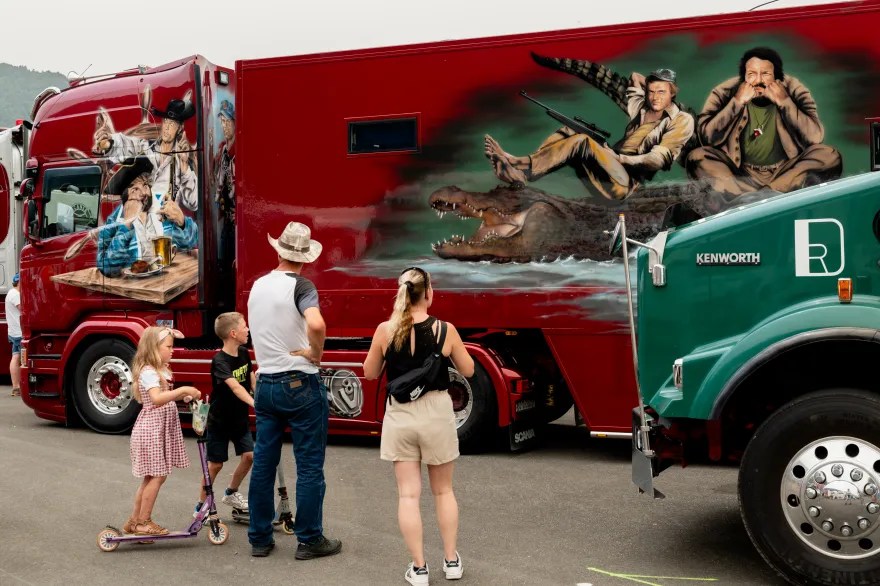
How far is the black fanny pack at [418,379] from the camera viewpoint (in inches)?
226

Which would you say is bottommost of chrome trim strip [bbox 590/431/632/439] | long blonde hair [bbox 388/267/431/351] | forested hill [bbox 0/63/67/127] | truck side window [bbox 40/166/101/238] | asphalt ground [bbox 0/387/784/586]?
asphalt ground [bbox 0/387/784/586]

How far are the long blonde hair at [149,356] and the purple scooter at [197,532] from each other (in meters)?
0.49

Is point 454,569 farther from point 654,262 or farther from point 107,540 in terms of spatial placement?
point 107,540

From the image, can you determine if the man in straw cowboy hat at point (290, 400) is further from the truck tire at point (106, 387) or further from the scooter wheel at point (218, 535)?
the truck tire at point (106, 387)

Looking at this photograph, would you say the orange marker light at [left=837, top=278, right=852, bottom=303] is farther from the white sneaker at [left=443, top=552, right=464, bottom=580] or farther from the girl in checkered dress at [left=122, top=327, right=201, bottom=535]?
the girl in checkered dress at [left=122, top=327, right=201, bottom=535]

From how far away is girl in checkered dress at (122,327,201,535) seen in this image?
21.8 ft

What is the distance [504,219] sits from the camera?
30.8 feet

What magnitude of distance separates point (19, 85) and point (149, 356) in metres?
199

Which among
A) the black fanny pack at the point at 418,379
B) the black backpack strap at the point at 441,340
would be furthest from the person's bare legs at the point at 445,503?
the black backpack strap at the point at 441,340

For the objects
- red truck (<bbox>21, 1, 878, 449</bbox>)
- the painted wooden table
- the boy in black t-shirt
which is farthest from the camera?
the painted wooden table

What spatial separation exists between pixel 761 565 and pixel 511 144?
444cm

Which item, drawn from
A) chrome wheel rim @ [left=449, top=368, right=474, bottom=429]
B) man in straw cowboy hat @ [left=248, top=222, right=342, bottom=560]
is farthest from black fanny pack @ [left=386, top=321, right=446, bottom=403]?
chrome wheel rim @ [left=449, top=368, right=474, bottom=429]

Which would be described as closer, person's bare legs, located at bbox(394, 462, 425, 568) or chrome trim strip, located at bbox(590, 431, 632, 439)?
person's bare legs, located at bbox(394, 462, 425, 568)

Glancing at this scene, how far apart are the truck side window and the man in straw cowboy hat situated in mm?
5835
